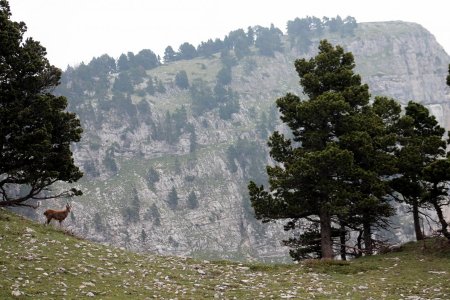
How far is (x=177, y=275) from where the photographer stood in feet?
74.5

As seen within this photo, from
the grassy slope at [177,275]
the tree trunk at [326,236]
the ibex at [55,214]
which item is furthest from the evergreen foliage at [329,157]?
the ibex at [55,214]

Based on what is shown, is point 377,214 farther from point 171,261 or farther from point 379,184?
point 171,261

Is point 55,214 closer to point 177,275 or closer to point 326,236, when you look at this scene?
point 177,275

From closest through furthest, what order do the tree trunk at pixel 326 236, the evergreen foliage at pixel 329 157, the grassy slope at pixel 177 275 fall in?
the grassy slope at pixel 177 275 < the evergreen foliage at pixel 329 157 < the tree trunk at pixel 326 236

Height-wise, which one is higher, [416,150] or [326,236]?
[416,150]

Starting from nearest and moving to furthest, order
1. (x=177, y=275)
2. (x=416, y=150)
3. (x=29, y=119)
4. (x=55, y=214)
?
(x=177, y=275) → (x=29, y=119) → (x=55, y=214) → (x=416, y=150)

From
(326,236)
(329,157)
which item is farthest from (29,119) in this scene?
(326,236)

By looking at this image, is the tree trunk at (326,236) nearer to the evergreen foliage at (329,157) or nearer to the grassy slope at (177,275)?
the evergreen foliage at (329,157)

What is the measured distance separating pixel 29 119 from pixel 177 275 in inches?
544

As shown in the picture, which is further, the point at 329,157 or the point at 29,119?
the point at 329,157

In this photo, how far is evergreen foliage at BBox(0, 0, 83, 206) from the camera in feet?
92.2

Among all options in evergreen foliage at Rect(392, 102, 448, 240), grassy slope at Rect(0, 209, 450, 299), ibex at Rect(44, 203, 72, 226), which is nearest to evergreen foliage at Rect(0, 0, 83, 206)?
ibex at Rect(44, 203, 72, 226)

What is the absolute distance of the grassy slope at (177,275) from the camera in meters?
17.8

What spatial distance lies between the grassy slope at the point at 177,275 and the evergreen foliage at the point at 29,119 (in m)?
3.34
